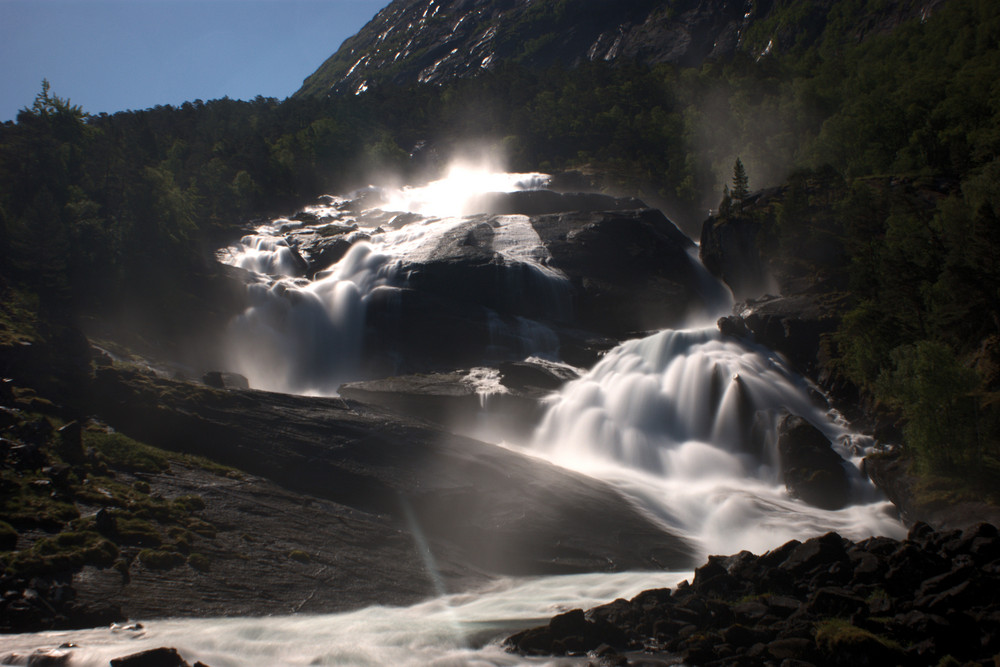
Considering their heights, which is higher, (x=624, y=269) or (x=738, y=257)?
(x=738, y=257)

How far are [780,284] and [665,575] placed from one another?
29040mm

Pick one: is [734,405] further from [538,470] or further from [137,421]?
[137,421]

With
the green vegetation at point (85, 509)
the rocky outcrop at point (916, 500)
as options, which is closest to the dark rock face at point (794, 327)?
the rocky outcrop at point (916, 500)

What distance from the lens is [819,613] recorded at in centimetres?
1507

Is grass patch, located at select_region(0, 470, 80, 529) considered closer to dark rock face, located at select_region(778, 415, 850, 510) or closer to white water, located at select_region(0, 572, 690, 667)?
white water, located at select_region(0, 572, 690, 667)

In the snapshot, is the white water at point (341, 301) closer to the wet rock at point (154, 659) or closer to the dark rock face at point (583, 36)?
the wet rock at point (154, 659)

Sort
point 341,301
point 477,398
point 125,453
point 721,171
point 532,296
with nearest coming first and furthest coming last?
point 125,453
point 477,398
point 532,296
point 341,301
point 721,171

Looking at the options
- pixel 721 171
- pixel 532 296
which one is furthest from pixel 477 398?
pixel 721 171

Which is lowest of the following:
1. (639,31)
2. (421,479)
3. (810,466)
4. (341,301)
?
(421,479)

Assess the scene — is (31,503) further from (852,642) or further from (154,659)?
(852,642)

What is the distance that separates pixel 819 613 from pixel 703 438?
61.0 feet

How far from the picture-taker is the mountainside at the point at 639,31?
4028 inches

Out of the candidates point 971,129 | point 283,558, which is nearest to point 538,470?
point 283,558

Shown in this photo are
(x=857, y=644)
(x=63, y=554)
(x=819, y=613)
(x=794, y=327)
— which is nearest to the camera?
(x=857, y=644)
